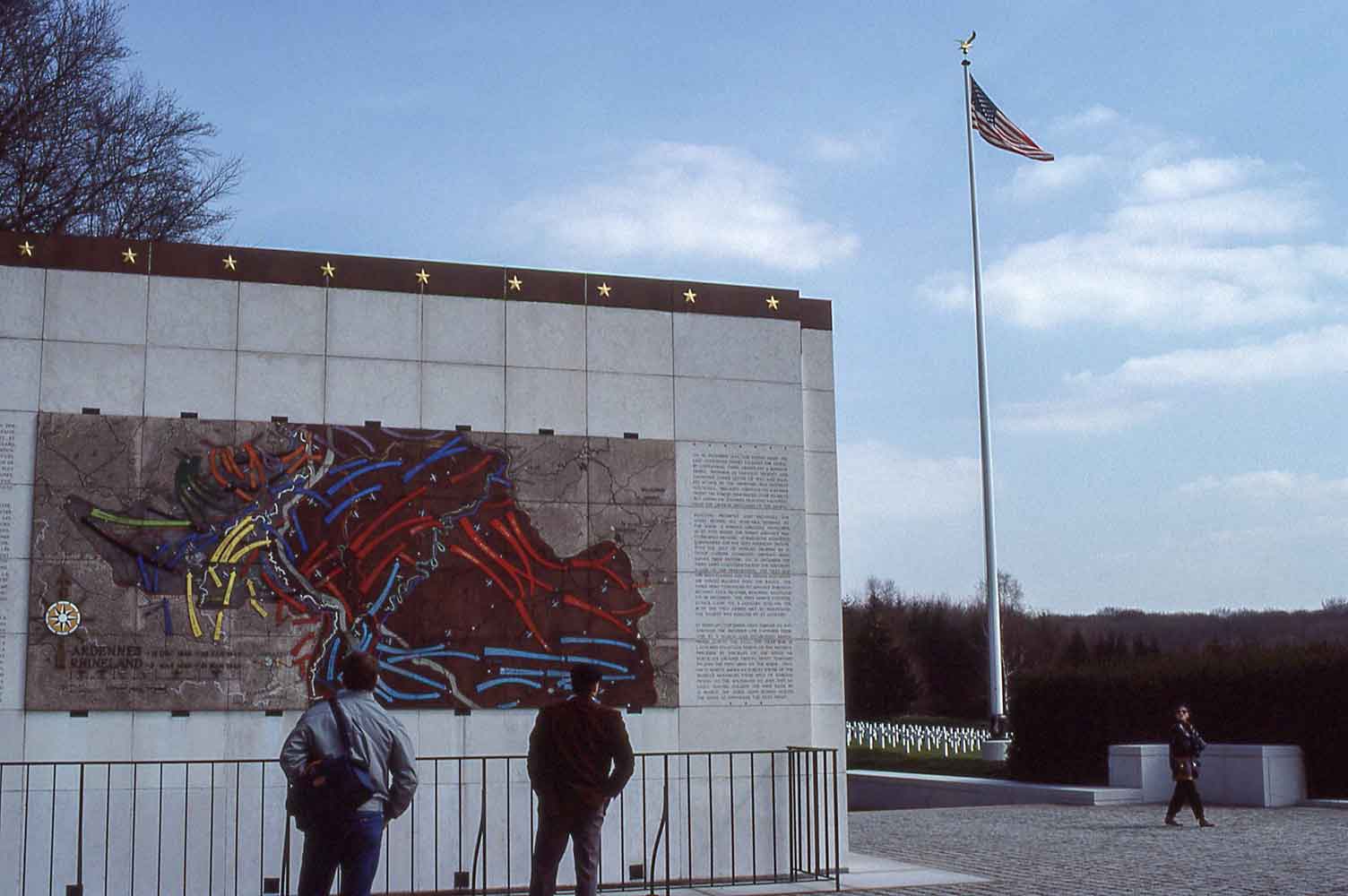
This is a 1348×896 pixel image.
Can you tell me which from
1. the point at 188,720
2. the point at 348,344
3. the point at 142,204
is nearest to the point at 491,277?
the point at 348,344

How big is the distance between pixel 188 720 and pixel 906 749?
29766 millimetres

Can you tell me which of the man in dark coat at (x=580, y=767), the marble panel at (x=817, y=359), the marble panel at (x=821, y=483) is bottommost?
the man in dark coat at (x=580, y=767)

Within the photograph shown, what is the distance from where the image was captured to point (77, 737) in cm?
1208

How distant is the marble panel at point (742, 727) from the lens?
13617 millimetres

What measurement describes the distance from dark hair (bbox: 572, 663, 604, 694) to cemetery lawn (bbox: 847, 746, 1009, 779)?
74.8 feet

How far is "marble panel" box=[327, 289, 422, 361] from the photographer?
43.3 feet

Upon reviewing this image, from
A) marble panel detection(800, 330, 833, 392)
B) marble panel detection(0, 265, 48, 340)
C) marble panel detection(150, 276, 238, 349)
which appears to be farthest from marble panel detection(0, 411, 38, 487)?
marble panel detection(800, 330, 833, 392)

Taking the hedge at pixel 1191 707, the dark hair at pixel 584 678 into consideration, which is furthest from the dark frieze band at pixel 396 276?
the hedge at pixel 1191 707

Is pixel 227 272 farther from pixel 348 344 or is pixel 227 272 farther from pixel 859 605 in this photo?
pixel 859 605

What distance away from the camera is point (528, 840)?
1298 cm

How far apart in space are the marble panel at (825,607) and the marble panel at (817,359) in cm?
185

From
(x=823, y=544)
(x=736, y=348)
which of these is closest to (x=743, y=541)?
(x=823, y=544)

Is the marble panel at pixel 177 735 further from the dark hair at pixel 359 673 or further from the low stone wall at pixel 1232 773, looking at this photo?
the low stone wall at pixel 1232 773

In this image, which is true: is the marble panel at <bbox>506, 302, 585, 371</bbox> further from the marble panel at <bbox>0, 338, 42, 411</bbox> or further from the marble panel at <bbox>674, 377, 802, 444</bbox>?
the marble panel at <bbox>0, 338, 42, 411</bbox>
